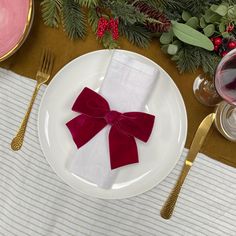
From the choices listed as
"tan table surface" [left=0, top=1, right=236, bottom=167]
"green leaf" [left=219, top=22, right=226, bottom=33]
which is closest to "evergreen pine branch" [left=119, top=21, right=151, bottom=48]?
"tan table surface" [left=0, top=1, right=236, bottom=167]

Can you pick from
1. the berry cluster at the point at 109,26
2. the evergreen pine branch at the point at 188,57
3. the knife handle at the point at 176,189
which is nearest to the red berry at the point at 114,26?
the berry cluster at the point at 109,26

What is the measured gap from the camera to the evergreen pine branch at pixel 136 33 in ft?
2.02

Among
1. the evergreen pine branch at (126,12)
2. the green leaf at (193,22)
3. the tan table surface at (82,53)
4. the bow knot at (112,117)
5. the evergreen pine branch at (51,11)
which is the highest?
the green leaf at (193,22)

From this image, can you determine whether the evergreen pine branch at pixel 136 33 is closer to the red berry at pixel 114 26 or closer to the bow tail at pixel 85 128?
the red berry at pixel 114 26

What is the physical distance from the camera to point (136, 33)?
617 millimetres

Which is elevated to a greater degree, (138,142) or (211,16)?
(211,16)

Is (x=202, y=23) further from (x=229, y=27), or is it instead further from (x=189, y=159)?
(x=189, y=159)

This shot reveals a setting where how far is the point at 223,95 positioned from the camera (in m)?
0.54

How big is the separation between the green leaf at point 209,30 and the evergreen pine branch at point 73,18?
0.65ft

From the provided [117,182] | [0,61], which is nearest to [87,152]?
[117,182]

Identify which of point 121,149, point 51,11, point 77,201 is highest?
point 51,11

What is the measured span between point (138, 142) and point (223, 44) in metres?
0.21

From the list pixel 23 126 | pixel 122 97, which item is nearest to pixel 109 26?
pixel 122 97

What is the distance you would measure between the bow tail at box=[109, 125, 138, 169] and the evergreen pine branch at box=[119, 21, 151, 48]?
151 mm
